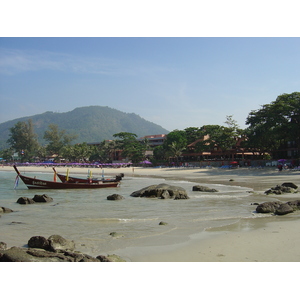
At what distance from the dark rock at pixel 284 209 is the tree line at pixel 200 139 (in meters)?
33.3

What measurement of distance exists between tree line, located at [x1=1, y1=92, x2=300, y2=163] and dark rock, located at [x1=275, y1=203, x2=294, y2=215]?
3330 centimetres

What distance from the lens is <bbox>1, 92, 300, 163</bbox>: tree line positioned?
43.9 metres

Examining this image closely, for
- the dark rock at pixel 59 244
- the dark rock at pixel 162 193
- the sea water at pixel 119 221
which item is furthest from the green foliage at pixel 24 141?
the dark rock at pixel 59 244

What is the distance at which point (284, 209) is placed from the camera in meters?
11.5

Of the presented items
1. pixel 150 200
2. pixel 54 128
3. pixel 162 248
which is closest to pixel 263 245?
pixel 162 248

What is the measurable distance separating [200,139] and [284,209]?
59.9 m

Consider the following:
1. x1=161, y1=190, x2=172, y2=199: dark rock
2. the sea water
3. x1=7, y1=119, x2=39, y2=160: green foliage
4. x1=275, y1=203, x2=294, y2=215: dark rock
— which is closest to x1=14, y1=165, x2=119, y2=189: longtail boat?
the sea water

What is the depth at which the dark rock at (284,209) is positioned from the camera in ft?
37.5

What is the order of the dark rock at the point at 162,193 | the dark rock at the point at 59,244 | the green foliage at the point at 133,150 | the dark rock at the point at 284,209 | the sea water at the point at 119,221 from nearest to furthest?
the dark rock at the point at 59,244 < the sea water at the point at 119,221 < the dark rock at the point at 284,209 < the dark rock at the point at 162,193 < the green foliage at the point at 133,150

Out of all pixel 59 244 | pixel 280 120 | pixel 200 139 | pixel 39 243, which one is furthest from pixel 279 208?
pixel 200 139

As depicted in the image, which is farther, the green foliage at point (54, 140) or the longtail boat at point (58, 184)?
the green foliage at point (54, 140)

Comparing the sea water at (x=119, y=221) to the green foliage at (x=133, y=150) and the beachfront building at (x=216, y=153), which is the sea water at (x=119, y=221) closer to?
the beachfront building at (x=216, y=153)
